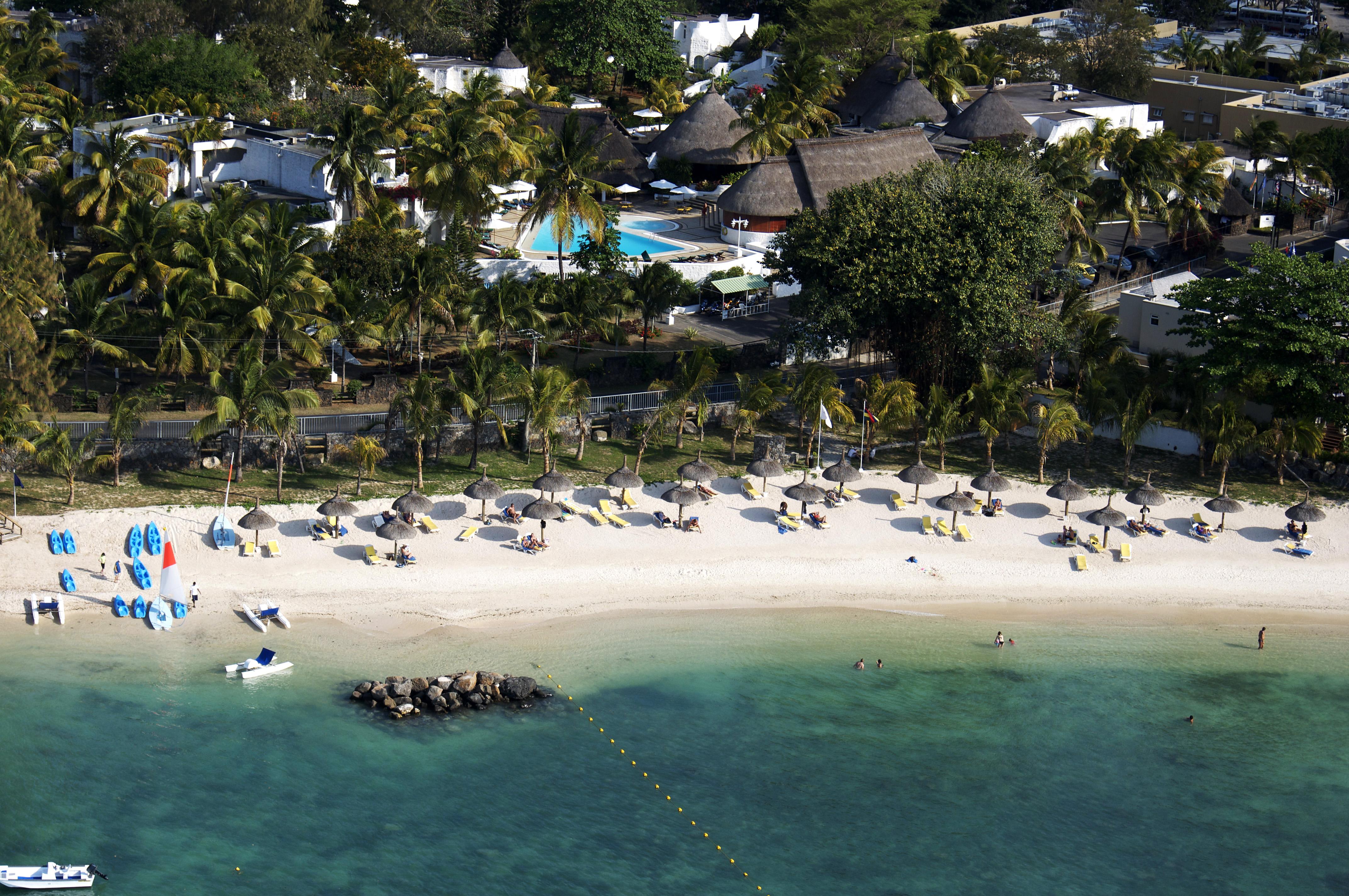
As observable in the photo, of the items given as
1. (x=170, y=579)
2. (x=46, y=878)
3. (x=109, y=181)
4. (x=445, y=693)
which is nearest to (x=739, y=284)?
(x=109, y=181)

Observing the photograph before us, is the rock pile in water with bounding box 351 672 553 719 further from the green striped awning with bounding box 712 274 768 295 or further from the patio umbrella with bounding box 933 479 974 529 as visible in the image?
the green striped awning with bounding box 712 274 768 295

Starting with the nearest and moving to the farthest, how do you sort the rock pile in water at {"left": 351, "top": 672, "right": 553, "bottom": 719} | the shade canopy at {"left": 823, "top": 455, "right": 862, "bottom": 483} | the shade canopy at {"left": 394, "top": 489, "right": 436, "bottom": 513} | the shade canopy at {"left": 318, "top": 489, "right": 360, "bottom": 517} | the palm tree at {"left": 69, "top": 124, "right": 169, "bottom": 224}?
the rock pile in water at {"left": 351, "top": 672, "right": 553, "bottom": 719}
the shade canopy at {"left": 318, "top": 489, "right": 360, "bottom": 517}
the shade canopy at {"left": 394, "top": 489, "right": 436, "bottom": 513}
the shade canopy at {"left": 823, "top": 455, "right": 862, "bottom": 483}
the palm tree at {"left": 69, "top": 124, "right": 169, "bottom": 224}

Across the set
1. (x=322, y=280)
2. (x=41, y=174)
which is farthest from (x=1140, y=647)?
(x=41, y=174)

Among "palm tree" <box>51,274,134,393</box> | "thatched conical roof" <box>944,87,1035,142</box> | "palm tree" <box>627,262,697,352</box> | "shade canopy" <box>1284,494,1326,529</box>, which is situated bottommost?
"shade canopy" <box>1284,494,1326,529</box>

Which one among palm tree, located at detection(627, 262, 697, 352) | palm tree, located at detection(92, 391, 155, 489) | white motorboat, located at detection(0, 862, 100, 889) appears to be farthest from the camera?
palm tree, located at detection(627, 262, 697, 352)

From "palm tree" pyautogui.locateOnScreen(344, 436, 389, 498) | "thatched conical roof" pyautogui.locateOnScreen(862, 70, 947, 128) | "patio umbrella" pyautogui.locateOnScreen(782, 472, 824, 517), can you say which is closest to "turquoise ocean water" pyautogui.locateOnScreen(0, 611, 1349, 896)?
"patio umbrella" pyautogui.locateOnScreen(782, 472, 824, 517)

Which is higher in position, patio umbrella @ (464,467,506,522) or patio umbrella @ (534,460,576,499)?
patio umbrella @ (534,460,576,499)
